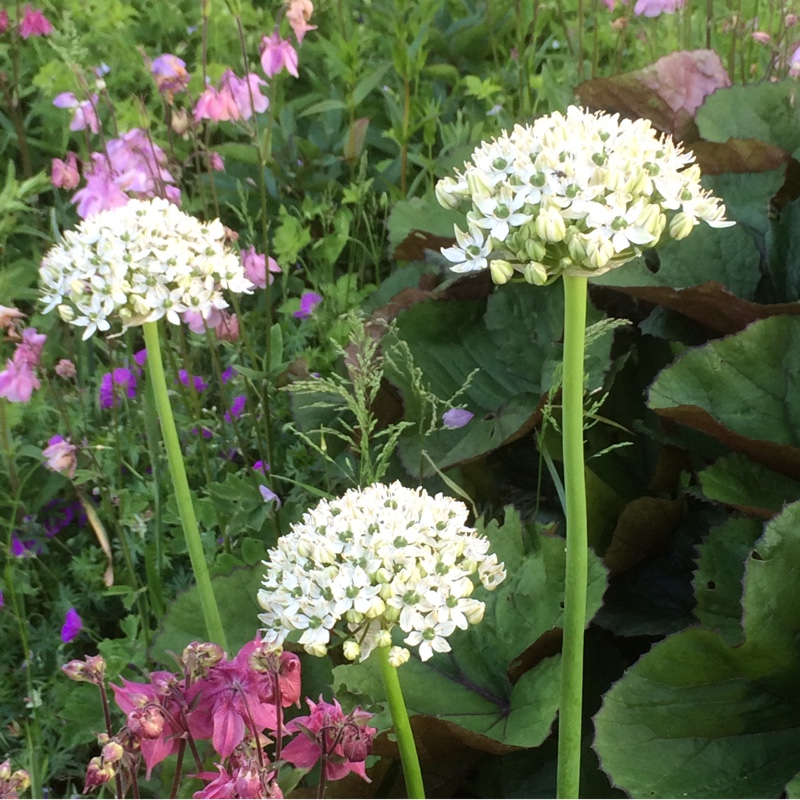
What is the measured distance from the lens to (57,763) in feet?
3.83

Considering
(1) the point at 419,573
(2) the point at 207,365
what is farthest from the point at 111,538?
(1) the point at 419,573

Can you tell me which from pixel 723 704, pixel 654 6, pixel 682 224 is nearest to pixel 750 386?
pixel 723 704

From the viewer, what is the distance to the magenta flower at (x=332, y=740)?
53 centimetres

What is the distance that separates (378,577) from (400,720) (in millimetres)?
121

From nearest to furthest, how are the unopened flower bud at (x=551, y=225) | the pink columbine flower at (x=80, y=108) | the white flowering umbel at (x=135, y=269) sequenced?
the unopened flower bud at (x=551, y=225) < the white flowering umbel at (x=135, y=269) < the pink columbine flower at (x=80, y=108)

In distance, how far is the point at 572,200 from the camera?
1.65ft

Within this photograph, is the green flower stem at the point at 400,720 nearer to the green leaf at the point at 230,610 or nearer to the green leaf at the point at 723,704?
the green leaf at the point at 723,704

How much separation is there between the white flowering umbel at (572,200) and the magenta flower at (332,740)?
0.95 feet

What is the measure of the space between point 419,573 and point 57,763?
880 millimetres

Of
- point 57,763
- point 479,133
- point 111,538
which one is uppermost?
point 479,133

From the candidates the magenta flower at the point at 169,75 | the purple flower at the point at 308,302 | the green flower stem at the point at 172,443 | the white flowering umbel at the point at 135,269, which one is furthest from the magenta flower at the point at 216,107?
the green flower stem at the point at 172,443

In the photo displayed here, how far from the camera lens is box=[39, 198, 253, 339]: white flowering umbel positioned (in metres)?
0.72

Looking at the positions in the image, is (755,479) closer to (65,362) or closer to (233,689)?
(233,689)

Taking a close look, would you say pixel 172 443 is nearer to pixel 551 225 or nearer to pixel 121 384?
pixel 551 225
